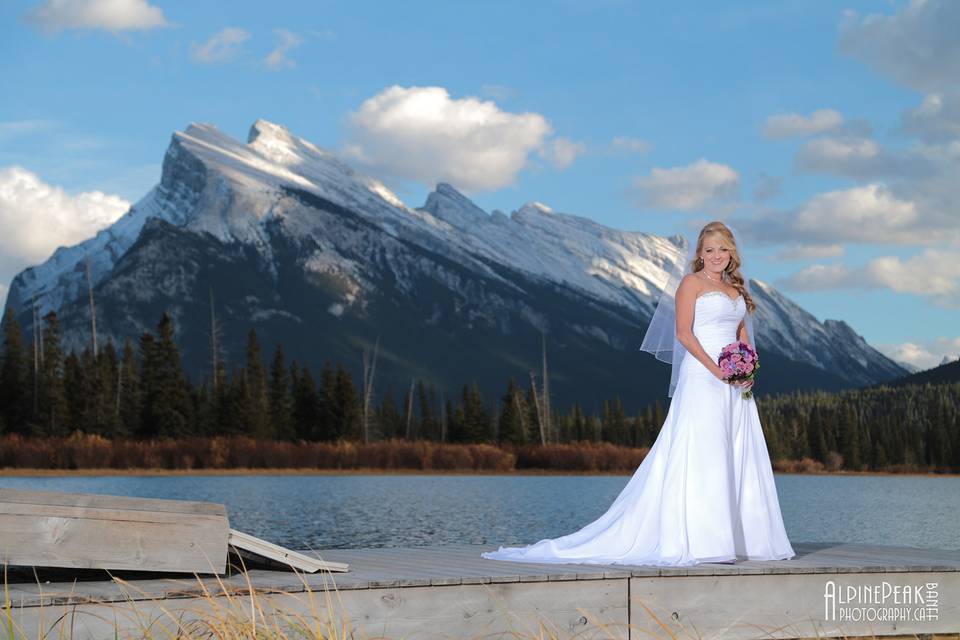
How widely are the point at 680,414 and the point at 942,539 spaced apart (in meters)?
17.1

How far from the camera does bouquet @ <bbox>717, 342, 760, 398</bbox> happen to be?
997 centimetres

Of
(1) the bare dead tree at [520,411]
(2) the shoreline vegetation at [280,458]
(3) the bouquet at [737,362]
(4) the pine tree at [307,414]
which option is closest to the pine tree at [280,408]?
(4) the pine tree at [307,414]

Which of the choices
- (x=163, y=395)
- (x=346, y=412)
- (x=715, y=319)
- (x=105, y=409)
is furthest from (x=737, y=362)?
(x=346, y=412)

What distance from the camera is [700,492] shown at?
32.4 ft

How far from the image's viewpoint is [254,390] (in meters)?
83.4

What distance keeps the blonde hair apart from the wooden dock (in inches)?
94.5

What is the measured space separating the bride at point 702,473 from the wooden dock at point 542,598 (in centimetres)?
37

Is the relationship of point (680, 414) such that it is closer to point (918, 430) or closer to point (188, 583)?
point (188, 583)

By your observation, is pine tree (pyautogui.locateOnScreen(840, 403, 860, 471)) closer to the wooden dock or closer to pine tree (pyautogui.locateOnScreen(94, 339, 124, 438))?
pine tree (pyautogui.locateOnScreen(94, 339, 124, 438))

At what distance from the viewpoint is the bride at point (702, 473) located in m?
9.80

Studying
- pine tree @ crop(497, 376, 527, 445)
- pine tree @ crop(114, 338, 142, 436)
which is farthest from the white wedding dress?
pine tree @ crop(497, 376, 527, 445)

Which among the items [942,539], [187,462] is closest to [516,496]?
[942,539]

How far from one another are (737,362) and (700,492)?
44.8 inches

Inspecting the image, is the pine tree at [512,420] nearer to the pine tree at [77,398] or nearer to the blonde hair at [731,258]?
the pine tree at [77,398]
